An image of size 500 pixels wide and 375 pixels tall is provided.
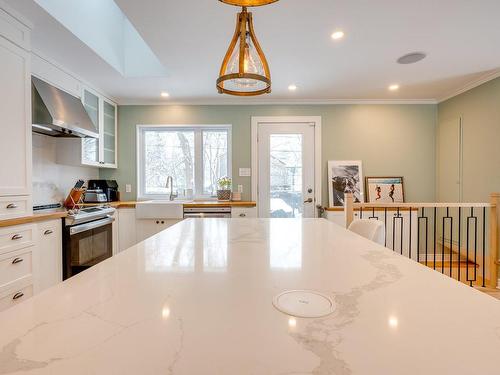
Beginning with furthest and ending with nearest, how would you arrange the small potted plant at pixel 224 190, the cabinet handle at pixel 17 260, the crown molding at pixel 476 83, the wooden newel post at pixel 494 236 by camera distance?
the small potted plant at pixel 224 190
the crown molding at pixel 476 83
the wooden newel post at pixel 494 236
the cabinet handle at pixel 17 260

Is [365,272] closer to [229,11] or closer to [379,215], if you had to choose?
[229,11]

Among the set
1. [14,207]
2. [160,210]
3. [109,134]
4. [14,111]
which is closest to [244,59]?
[14,111]

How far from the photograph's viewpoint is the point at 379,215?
373 centimetres

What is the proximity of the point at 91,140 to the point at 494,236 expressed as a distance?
4.56 m

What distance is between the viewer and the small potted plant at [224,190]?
397 cm

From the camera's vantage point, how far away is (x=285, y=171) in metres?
4.12

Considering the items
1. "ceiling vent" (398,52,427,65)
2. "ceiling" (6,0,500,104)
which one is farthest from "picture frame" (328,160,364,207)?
"ceiling vent" (398,52,427,65)

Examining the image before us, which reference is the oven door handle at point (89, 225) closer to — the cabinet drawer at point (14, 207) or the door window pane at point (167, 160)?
the cabinet drawer at point (14, 207)

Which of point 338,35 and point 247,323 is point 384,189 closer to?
point 338,35

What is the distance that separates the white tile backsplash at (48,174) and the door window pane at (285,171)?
261cm

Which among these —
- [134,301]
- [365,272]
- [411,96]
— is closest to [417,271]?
[365,272]

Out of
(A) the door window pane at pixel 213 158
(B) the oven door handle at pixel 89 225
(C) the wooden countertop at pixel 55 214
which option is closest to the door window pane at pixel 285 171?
(C) the wooden countertop at pixel 55 214

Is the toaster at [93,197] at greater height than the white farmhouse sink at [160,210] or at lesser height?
Result: greater

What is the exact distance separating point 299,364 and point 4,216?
2378mm
